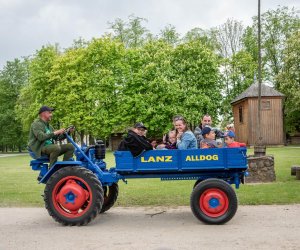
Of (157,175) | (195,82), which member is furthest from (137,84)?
(157,175)

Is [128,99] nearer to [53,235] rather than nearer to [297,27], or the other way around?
[297,27]

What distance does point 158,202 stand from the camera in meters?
10.5

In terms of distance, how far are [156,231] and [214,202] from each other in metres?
1.17

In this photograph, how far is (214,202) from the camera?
7.85 m

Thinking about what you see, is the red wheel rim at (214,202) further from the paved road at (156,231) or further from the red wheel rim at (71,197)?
the red wheel rim at (71,197)

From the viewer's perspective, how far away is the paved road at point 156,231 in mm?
6418

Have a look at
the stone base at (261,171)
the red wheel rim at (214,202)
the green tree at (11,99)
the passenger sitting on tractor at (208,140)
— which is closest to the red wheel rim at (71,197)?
the red wheel rim at (214,202)

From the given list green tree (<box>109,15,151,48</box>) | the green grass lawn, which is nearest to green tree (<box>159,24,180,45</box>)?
green tree (<box>109,15,151,48</box>)

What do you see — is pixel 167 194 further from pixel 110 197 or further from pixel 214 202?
pixel 214 202

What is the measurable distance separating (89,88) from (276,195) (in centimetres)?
3696

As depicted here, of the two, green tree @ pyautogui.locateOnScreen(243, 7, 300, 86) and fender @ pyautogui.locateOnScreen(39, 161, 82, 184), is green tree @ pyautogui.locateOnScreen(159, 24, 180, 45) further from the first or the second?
fender @ pyautogui.locateOnScreen(39, 161, 82, 184)

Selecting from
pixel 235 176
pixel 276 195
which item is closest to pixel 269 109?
pixel 276 195

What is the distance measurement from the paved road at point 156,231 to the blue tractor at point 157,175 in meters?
0.26

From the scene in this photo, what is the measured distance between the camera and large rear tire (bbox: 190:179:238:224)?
7.80m
